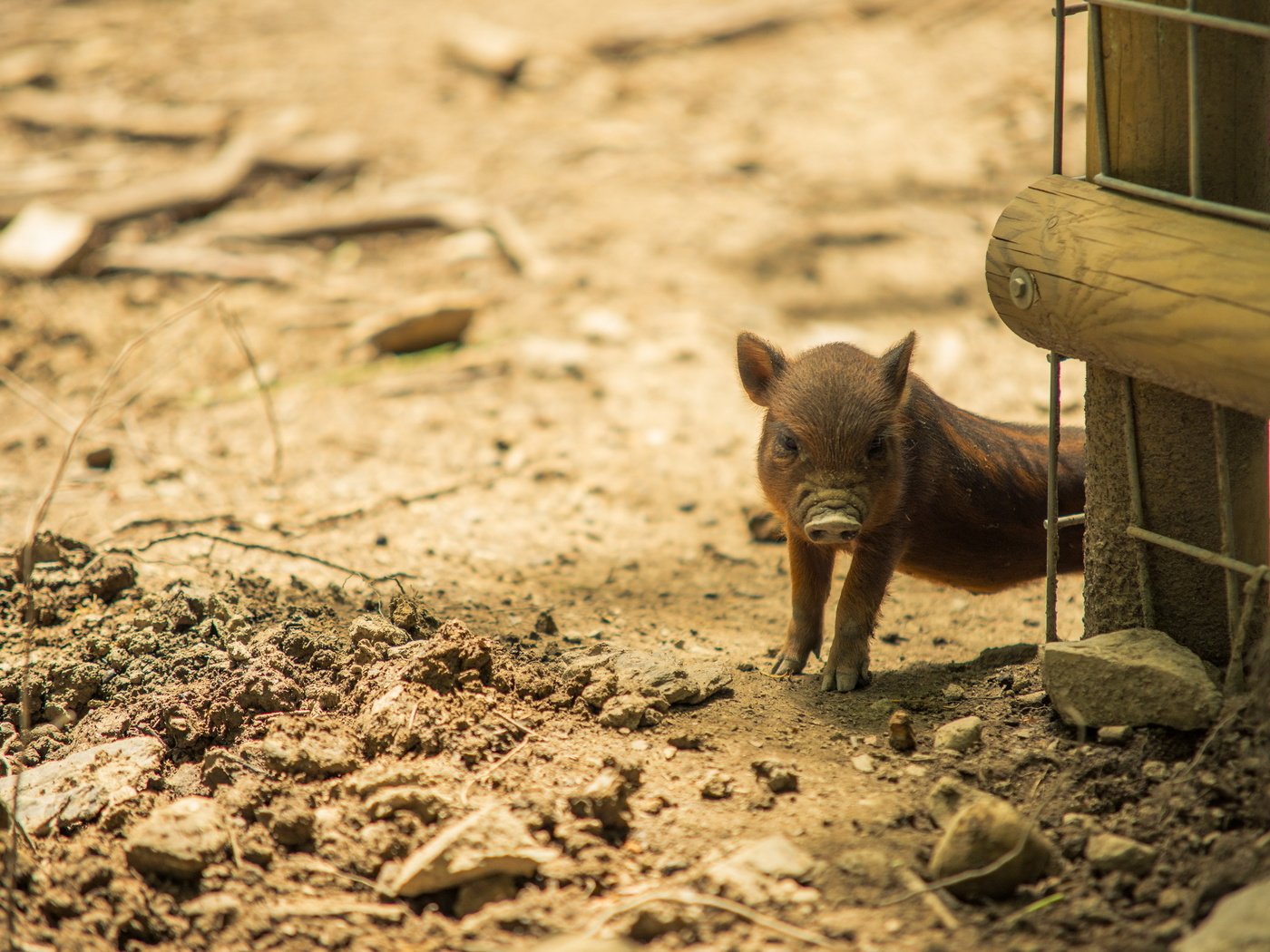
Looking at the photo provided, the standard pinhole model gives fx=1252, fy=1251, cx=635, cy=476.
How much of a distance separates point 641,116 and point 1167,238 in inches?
330

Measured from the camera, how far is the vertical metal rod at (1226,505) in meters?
3.17

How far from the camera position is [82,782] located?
3457mm

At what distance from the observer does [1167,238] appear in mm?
3027

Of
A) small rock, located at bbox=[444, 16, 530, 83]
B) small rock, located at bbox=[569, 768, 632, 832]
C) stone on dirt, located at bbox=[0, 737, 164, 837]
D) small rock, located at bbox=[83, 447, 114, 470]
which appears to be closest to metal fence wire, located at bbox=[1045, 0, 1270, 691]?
small rock, located at bbox=[569, 768, 632, 832]

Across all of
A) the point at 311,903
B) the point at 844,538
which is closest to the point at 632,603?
the point at 844,538

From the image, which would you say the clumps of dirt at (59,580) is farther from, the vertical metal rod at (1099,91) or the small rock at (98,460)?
the vertical metal rod at (1099,91)

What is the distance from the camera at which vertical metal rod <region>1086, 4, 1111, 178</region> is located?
3.25 meters

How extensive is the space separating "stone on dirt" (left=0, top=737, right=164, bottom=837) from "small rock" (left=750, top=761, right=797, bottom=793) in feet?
5.63

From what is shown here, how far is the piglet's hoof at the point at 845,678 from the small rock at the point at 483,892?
5.25 ft

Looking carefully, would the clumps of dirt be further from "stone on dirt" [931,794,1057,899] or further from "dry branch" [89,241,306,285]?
"dry branch" [89,241,306,285]

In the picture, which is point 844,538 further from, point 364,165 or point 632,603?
point 364,165

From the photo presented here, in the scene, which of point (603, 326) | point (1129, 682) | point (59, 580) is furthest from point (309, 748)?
point (603, 326)

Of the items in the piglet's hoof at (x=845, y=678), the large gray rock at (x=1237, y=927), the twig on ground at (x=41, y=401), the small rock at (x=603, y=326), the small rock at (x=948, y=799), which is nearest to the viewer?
the large gray rock at (x=1237, y=927)

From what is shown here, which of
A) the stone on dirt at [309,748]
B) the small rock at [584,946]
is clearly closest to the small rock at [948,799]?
the small rock at [584,946]
